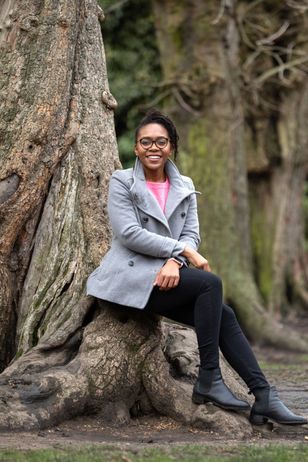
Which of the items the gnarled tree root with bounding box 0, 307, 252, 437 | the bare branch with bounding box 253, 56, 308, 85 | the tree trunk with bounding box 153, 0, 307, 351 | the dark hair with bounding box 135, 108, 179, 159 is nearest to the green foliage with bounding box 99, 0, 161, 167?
the bare branch with bounding box 253, 56, 308, 85

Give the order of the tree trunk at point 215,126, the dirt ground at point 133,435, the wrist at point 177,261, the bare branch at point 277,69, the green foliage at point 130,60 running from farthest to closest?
the green foliage at point 130,60 → the bare branch at point 277,69 → the tree trunk at point 215,126 → the wrist at point 177,261 → the dirt ground at point 133,435

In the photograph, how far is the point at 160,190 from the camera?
7.55 m

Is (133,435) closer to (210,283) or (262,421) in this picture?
(262,421)

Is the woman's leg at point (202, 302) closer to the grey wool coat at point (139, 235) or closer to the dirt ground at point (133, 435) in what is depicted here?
the grey wool coat at point (139, 235)

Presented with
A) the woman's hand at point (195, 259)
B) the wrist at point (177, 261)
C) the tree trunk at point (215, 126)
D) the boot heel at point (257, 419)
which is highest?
the tree trunk at point (215, 126)

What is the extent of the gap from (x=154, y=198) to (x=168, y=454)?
6.50ft

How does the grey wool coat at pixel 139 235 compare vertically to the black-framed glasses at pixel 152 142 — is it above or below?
below

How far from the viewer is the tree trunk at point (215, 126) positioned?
1620 centimetres

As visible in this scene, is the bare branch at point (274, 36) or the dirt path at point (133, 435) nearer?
the dirt path at point (133, 435)

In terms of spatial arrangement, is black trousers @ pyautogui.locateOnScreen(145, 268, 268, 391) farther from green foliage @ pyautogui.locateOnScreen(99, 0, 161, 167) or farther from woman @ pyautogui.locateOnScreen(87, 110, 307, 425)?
green foliage @ pyautogui.locateOnScreen(99, 0, 161, 167)

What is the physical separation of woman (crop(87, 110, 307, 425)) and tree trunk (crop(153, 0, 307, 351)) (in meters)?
8.16

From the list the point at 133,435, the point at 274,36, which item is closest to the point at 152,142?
the point at 133,435

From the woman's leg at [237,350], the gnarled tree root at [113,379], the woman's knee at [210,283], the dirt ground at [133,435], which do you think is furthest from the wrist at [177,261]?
the dirt ground at [133,435]

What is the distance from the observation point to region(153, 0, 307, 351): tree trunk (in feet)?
53.2
